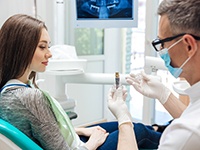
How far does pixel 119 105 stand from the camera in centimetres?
156

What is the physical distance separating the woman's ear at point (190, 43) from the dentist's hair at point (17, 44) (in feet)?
2.59

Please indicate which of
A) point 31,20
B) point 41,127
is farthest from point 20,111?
point 31,20

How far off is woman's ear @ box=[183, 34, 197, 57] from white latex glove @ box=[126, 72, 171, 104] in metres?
0.74

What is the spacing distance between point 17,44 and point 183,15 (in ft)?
2.72

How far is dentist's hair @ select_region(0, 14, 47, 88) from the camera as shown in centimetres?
146

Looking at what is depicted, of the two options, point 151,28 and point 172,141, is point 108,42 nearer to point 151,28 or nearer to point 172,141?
point 151,28

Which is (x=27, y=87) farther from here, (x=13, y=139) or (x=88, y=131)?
(x=88, y=131)

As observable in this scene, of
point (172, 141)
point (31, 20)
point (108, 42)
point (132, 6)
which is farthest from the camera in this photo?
point (108, 42)

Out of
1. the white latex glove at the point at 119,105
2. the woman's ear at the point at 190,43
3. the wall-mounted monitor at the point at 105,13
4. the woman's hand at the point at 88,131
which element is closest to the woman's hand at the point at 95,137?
the woman's hand at the point at 88,131

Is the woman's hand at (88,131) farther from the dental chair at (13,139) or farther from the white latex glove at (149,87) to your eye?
the dental chair at (13,139)

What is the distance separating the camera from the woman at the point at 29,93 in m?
1.39

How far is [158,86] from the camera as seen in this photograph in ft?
5.78

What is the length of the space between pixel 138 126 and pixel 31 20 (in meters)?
0.85

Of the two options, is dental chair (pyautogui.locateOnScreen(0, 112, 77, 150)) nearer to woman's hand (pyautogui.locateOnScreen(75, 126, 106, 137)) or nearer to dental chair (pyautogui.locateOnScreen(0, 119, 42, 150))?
dental chair (pyautogui.locateOnScreen(0, 119, 42, 150))
